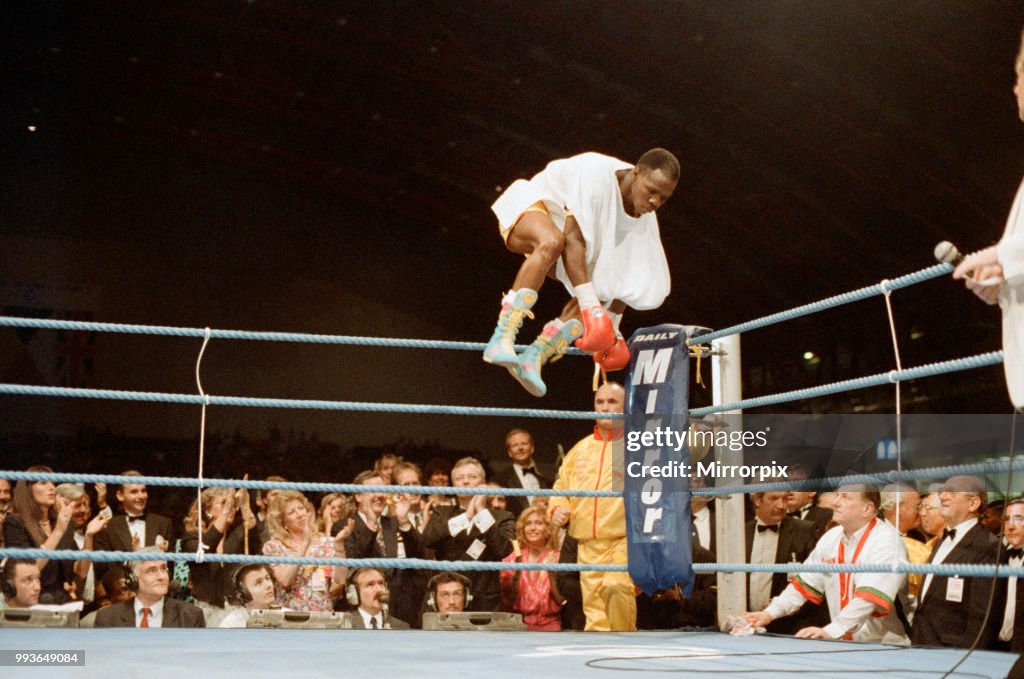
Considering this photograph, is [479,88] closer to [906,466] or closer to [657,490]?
[906,466]

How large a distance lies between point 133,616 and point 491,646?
168 cm

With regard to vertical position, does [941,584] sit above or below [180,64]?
below

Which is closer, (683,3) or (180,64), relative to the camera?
(683,3)

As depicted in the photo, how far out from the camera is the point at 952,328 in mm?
5988

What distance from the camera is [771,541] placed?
3500mm

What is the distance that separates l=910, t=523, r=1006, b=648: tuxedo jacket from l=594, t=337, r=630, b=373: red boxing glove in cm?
113

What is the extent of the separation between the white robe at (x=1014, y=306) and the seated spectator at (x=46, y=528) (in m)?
3.26

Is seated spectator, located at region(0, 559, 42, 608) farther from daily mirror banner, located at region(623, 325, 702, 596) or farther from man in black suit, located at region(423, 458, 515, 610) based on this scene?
daily mirror banner, located at region(623, 325, 702, 596)

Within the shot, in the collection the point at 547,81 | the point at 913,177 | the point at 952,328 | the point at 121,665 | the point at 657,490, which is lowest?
the point at 121,665

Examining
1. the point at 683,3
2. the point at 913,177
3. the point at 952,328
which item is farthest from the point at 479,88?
the point at 952,328

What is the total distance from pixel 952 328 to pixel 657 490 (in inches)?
169

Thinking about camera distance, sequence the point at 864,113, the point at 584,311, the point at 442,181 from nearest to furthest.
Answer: the point at 584,311, the point at 864,113, the point at 442,181

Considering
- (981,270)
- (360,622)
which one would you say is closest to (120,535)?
(360,622)

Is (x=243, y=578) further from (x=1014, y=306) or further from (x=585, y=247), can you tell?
(x=1014, y=306)
